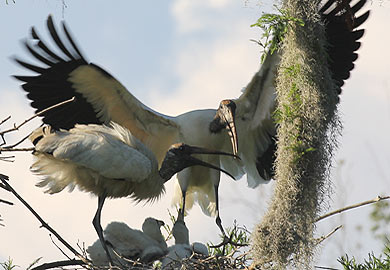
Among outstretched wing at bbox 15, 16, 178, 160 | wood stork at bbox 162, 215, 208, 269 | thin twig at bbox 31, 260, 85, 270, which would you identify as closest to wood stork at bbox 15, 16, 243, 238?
outstretched wing at bbox 15, 16, 178, 160

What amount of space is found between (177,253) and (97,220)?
0.74 m

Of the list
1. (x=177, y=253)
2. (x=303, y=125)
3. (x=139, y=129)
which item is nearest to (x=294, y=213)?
(x=303, y=125)

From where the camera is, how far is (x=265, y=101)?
19.1 ft

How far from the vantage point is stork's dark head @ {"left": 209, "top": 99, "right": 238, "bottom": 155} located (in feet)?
18.9

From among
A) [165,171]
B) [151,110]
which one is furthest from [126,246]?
[151,110]

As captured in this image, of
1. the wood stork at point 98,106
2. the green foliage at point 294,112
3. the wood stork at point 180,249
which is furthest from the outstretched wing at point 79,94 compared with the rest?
the green foliage at point 294,112

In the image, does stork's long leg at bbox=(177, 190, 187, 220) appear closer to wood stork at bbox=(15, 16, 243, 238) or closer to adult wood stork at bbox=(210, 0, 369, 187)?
wood stork at bbox=(15, 16, 243, 238)

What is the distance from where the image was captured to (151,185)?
5.47 m

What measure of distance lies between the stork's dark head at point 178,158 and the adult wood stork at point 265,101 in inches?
10.0

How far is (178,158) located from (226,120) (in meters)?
0.45

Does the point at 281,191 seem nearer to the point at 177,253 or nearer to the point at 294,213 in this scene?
the point at 294,213

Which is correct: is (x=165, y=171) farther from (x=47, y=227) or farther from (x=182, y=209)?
(x=47, y=227)

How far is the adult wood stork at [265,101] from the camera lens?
5.24 meters

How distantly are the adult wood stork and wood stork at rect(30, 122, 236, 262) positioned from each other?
0.72 meters
